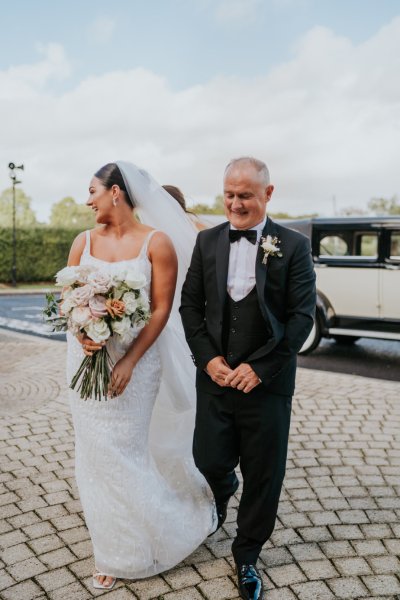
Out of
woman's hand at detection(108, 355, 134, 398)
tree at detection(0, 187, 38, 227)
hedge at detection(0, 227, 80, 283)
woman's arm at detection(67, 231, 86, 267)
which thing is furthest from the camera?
tree at detection(0, 187, 38, 227)

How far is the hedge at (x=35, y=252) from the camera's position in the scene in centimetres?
2500

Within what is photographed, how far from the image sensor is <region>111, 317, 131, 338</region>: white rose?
2656mm

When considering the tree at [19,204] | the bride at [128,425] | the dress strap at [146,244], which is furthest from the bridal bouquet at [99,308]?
the tree at [19,204]

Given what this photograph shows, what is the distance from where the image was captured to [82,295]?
8.77 feet

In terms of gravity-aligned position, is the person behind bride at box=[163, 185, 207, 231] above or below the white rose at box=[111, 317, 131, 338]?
above

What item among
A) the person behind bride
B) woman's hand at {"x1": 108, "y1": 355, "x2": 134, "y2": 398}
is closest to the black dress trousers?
woman's hand at {"x1": 108, "y1": 355, "x2": 134, "y2": 398}

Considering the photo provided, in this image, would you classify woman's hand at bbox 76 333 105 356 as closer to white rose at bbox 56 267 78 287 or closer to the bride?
the bride

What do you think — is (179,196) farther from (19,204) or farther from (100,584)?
(19,204)

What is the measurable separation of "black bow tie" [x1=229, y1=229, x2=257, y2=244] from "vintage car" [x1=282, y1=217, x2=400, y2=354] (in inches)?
243

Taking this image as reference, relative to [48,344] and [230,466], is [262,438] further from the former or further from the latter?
[48,344]

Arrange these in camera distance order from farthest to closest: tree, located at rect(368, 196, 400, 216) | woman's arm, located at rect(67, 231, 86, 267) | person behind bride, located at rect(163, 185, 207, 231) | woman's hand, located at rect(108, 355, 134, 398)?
tree, located at rect(368, 196, 400, 216) → person behind bride, located at rect(163, 185, 207, 231) → woman's arm, located at rect(67, 231, 86, 267) → woman's hand, located at rect(108, 355, 134, 398)

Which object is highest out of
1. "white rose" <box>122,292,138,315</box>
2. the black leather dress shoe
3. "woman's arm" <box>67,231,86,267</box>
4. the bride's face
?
the bride's face

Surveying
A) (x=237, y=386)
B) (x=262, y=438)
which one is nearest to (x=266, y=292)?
(x=237, y=386)

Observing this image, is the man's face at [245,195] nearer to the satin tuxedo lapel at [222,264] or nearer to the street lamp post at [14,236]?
the satin tuxedo lapel at [222,264]
